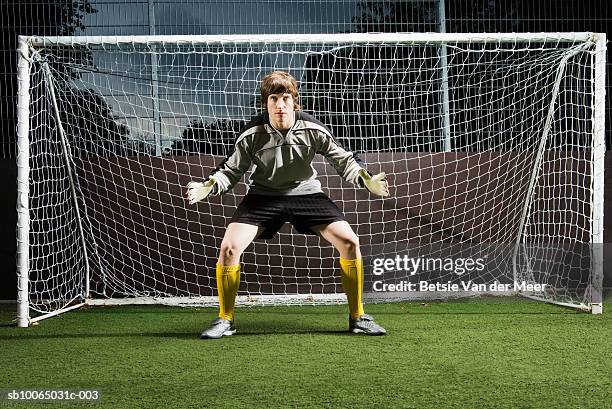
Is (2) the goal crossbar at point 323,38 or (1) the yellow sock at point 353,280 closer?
(1) the yellow sock at point 353,280

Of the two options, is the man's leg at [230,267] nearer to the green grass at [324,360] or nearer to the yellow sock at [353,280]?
the green grass at [324,360]

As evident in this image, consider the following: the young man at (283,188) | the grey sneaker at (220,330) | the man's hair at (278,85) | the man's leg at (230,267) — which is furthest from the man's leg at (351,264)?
the man's hair at (278,85)

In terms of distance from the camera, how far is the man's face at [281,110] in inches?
159

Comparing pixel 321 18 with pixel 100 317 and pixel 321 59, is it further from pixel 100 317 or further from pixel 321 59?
pixel 100 317

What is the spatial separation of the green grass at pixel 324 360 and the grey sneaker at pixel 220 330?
→ 7 centimetres

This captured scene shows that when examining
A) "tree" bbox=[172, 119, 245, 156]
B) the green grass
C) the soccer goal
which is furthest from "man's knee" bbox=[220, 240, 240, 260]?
"tree" bbox=[172, 119, 245, 156]

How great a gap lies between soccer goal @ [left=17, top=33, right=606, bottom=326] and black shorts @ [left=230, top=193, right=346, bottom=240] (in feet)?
5.02

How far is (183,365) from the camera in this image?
3.17 metres

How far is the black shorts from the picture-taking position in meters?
4.09

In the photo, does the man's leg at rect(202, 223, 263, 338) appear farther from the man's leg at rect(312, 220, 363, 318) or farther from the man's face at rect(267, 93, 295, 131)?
the man's face at rect(267, 93, 295, 131)

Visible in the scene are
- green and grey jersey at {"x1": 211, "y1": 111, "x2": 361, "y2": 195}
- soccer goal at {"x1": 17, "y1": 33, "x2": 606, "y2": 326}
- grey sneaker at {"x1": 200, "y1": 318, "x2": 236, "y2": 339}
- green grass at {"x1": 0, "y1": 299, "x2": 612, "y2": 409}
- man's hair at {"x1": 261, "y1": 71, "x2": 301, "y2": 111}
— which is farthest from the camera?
soccer goal at {"x1": 17, "y1": 33, "x2": 606, "y2": 326}

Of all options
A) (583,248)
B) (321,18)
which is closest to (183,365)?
(321,18)

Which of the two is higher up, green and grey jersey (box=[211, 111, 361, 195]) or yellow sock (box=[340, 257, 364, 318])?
green and grey jersey (box=[211, 111, 361, 195])

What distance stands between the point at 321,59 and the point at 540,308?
2.44 metres
